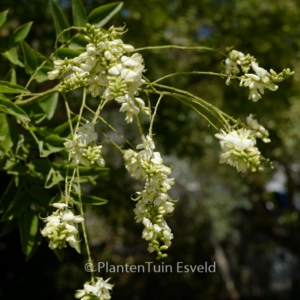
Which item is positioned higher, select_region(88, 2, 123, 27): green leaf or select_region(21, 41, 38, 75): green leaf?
select_region(88, 2, 123, 27): green leaf

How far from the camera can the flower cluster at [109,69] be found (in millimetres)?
803

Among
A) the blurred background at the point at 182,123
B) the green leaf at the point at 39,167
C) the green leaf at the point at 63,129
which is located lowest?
the green leaf at the point at 39,167

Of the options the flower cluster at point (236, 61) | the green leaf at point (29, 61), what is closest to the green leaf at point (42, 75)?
the green leaf at point (29, 61)

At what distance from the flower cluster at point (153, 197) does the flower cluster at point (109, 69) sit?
3.4 inches

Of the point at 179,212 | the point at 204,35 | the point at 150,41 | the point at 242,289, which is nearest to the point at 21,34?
the point at 150,41

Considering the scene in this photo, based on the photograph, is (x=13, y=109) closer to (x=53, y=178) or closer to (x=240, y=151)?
(x=53, y=178)

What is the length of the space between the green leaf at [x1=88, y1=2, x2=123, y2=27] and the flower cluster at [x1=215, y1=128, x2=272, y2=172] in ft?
2.17

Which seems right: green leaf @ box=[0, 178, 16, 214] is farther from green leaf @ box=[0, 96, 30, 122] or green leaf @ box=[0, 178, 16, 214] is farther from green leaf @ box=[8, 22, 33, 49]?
green leaf @ box=[8, 22, 33, 49]

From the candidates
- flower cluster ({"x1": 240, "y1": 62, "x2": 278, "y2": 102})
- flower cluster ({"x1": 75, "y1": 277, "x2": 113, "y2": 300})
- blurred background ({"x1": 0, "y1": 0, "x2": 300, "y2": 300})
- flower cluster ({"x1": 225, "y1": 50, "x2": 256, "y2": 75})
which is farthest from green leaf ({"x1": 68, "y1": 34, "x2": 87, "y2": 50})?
blurred background ({"x1": 0, "y1": 0, "x2": 300, "y2": 300})

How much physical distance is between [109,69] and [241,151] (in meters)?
A: 0.27

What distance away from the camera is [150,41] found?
9.53ft

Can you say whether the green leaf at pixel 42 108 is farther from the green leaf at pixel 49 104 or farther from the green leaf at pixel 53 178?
the green leaf at pixel 53 178

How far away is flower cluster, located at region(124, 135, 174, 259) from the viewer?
0.86 meters

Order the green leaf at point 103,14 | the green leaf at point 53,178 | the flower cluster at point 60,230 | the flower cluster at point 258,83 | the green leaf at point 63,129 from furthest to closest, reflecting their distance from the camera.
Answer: the green leaf at point 103,14, the green leaf at point 63,129, the green leaf at point 53,178, the flower cluster at point 258,83, the flower cluster at point 60,230
